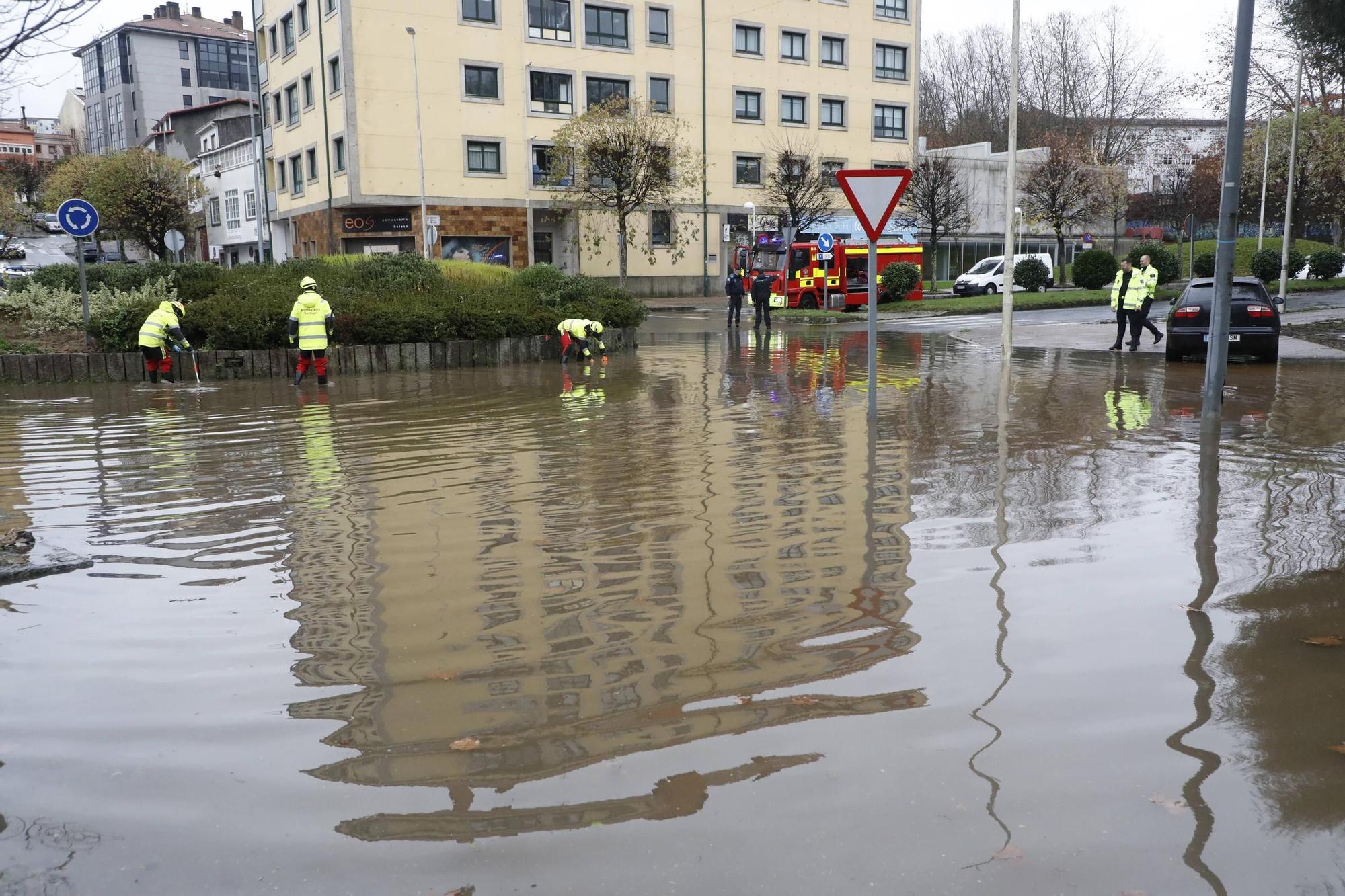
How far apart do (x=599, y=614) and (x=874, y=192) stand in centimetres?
659

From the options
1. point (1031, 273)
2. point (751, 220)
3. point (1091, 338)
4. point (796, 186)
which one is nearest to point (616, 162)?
point (751, 220)

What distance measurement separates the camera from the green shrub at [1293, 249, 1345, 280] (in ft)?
143

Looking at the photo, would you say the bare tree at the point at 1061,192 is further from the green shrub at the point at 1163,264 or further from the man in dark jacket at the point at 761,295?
the man in dark jacket at the point at 761,295

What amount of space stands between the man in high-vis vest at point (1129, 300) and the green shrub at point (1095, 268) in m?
21.0

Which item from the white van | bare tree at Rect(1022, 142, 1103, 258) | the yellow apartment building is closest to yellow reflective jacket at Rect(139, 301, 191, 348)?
the yellow apartment building

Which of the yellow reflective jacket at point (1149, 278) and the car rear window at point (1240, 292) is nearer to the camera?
the car rear window at point (1240, 292)

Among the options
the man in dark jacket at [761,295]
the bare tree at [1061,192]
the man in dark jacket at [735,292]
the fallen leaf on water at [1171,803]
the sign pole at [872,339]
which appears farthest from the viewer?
the bare tree at [1061,192]

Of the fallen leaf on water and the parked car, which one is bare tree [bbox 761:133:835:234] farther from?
the fallen leaf on water

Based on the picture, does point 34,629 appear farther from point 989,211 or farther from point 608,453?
point 989,211

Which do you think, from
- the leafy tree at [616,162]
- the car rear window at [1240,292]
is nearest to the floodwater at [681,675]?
the car rear window at [1240,292]

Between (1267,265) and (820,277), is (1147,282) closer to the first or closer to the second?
(820,277)

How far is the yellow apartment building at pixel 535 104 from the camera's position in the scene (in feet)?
148

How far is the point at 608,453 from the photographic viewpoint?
1012 centimetres

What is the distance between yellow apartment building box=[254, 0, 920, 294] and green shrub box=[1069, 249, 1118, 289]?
15498 millimetres
